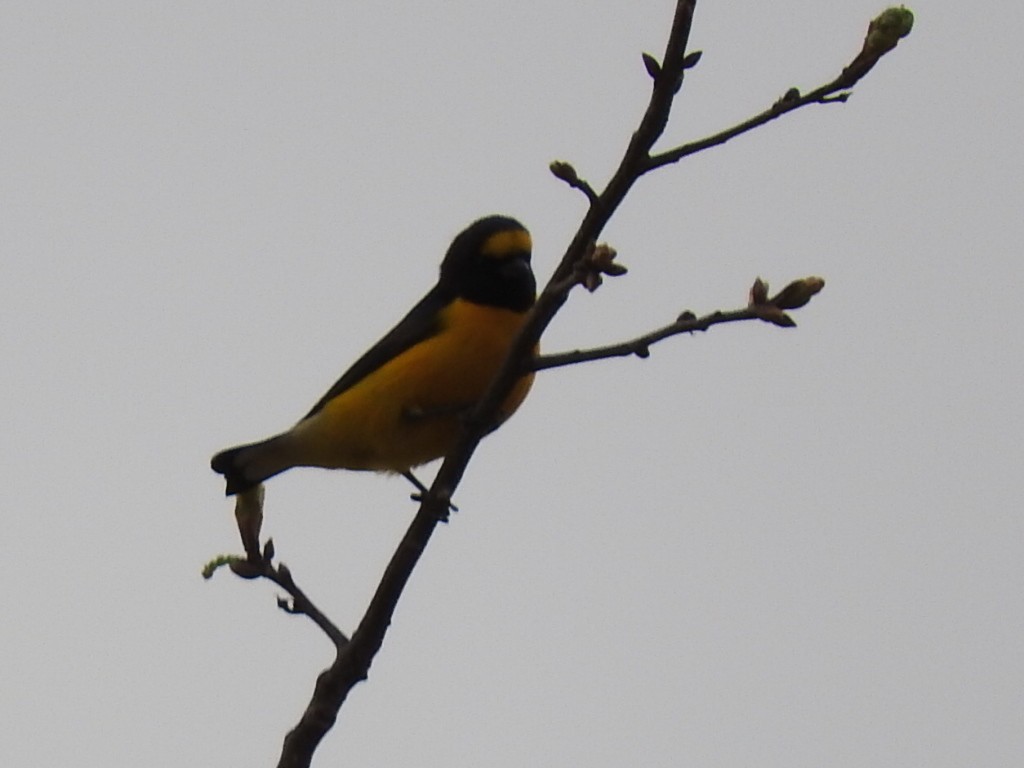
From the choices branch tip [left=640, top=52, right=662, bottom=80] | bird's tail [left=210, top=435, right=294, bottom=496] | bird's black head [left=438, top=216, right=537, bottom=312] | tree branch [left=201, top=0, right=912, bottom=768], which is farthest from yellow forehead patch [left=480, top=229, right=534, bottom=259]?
branch tip [left=640, top=52, right=662, bottom=80]

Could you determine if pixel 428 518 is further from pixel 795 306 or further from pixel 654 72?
pixel 654 72

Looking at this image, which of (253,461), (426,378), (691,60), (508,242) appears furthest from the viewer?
(253,461)

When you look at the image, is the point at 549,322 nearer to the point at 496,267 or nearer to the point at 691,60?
the point at 691,60

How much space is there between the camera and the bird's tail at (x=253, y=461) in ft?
19.5

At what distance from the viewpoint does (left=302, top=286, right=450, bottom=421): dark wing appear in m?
5.76

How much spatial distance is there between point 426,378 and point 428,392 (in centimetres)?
6

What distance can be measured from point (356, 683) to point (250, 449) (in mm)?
2446

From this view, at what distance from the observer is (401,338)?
19.1ft

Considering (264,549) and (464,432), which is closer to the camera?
(464,432)

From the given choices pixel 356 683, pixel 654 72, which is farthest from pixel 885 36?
pixel 356 683

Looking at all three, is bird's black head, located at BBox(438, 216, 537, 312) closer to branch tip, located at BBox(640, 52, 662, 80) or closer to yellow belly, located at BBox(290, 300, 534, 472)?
yellow belly, located at BBox(290, 300, 534, 472)

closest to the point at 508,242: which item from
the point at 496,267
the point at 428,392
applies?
the point at 496,267

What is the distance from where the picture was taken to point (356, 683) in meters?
3.73

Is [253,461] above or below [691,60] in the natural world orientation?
above
